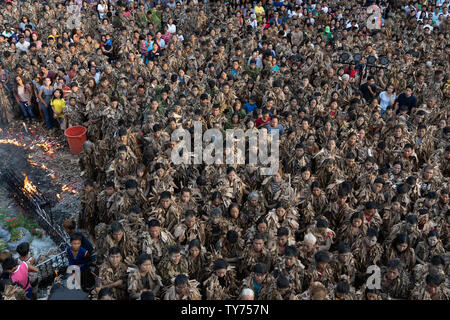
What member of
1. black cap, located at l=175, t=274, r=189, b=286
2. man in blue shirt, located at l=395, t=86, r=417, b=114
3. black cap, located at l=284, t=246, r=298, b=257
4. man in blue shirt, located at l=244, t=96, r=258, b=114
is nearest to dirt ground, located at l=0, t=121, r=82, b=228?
black cap, located at l=175, t=274, r=189, b=286

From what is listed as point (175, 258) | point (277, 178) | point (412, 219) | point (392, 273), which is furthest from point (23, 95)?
point (392, 273)

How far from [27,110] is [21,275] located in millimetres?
8734

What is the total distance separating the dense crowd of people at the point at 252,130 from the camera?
7.45m

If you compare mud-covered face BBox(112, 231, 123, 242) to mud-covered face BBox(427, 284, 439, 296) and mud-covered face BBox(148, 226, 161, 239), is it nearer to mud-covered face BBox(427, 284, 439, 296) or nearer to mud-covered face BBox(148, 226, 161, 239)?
mud-covered face BBox(148, 226, 161, 239)

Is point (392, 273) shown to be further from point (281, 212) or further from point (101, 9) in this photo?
point (101, 9)

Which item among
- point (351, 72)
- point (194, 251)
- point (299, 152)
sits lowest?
point (194, 251)

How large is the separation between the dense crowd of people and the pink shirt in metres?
0.07

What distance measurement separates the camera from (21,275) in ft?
23.7

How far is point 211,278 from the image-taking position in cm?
717

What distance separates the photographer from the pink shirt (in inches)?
281

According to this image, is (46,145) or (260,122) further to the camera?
(46,145)

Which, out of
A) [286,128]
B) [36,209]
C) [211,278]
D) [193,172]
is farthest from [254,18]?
[211,278]

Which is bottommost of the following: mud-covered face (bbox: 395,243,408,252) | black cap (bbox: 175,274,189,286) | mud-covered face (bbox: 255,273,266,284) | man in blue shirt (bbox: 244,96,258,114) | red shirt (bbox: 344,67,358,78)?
mud-covered face (bbox: 255,273,266,284)

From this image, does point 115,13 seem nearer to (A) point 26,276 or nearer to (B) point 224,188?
(B) point 224,188
